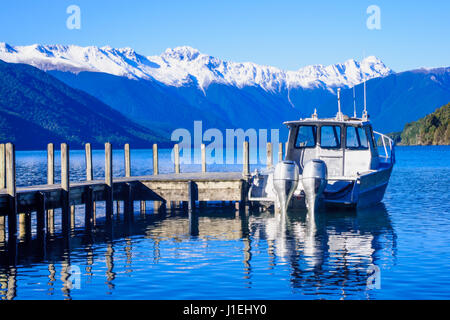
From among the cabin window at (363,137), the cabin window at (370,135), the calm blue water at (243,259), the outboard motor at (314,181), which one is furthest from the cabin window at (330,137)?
the outboard motor at (314,181)

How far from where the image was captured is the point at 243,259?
21.2 m

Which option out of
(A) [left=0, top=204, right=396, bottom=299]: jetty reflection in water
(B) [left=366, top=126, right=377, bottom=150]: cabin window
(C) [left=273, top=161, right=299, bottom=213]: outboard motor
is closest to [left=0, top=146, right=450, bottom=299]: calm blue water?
(A) [left=0, top=204, right=396, bottom=299]: jetty reflection in water

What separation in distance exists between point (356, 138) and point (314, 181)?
6132 millimetres

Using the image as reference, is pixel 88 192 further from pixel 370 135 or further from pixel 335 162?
pixel 370 135

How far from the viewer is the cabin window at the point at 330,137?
3484 centimetres

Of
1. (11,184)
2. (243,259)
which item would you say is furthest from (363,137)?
(11,184)

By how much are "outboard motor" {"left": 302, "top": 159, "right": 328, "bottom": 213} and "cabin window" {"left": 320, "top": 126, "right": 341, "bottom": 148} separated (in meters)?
5.02

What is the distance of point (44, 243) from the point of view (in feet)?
84.4

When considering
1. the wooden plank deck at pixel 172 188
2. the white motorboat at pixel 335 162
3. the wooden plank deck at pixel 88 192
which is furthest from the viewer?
the wooden plank deck at pixel 172 188

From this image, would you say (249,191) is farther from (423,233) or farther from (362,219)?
(423,233)

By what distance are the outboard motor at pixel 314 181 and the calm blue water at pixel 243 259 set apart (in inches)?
41.9

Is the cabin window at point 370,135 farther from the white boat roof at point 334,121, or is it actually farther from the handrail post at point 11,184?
the handrail post at point 11,184
